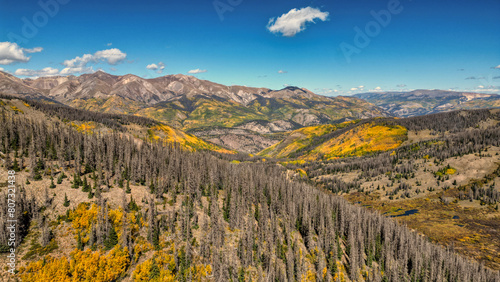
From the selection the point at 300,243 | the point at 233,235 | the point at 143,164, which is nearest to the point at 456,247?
the point at 300,243

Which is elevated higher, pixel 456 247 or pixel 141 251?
pixel 141 251

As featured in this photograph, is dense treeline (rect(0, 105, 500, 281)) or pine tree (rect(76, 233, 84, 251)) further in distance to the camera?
dense treeline (rect(0, 105, 500, 281))

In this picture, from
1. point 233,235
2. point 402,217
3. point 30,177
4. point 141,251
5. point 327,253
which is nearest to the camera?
point 141,251

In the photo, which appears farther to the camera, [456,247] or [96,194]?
[456,247]

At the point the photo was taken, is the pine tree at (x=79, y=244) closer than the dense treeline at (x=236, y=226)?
Yes

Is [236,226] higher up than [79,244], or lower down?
lower down

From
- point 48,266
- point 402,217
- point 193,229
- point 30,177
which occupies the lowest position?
point 402,217

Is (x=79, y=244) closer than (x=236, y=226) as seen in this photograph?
Yes

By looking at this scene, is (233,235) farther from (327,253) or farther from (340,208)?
(340,208)
